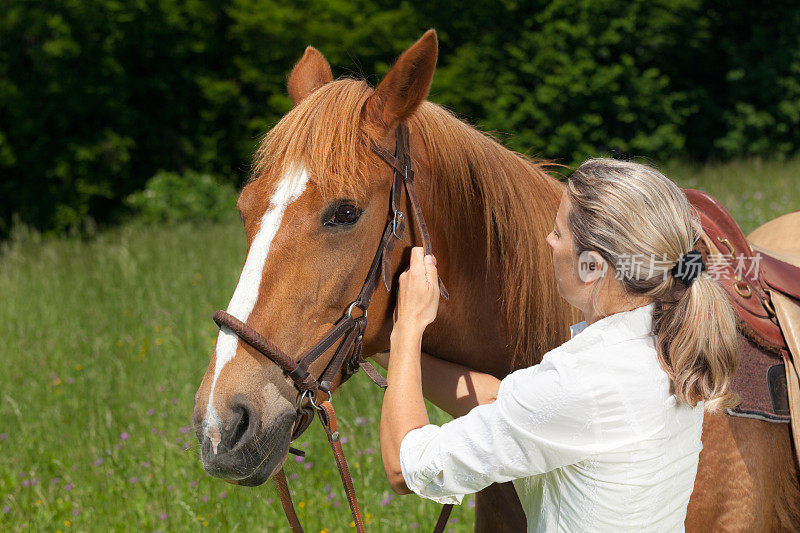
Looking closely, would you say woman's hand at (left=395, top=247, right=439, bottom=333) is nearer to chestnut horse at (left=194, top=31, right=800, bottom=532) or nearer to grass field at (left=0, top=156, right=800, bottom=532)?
chestnut horse at (left=194, top=31, right=800, bottom=532)

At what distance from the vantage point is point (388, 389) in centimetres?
149

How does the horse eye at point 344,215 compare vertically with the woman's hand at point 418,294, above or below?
above

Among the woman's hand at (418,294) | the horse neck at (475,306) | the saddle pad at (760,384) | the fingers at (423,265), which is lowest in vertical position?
the saddle pad at (760,384)

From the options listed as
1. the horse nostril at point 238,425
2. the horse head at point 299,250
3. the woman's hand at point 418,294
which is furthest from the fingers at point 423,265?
the horse nostril at point 238,425

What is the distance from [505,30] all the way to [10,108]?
11.1m

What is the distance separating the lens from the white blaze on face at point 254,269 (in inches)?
58.8

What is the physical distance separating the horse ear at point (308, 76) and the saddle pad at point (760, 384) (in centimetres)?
149

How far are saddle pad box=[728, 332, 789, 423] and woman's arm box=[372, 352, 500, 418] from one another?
26.7 inches

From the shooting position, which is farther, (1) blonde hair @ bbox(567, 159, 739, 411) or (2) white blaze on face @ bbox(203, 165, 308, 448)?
(2) white blaze on face @ bbox(203, 165, 308, 448)

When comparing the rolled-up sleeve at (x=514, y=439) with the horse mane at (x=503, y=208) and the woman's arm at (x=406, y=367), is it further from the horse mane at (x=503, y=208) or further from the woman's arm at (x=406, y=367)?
the horse mane at (x=503, y=208)

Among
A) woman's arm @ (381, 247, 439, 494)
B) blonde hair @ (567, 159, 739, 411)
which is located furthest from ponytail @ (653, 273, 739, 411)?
woman's arm @ (381, 247, 439, 494)

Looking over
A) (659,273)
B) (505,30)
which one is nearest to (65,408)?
(659,273)

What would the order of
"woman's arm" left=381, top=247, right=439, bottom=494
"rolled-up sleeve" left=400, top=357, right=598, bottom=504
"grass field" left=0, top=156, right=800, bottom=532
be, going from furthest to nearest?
"grass field" left=0, top=156, right=800, bottom=532, "woman's arm" left=381, top=247, right=439, bottom=494, "rolled-up sleeve" left=400, top=357, right=598, bottom=504

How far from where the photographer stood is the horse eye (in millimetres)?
1611
